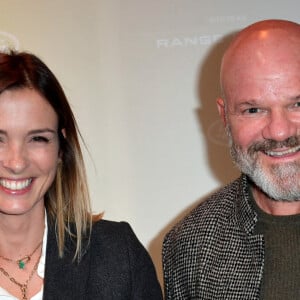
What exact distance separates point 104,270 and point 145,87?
116cm

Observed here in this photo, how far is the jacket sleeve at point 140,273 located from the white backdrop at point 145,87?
0.89 meters

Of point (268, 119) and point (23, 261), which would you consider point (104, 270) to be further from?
point (268, 119)

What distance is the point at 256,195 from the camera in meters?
2.28

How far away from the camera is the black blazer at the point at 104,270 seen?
213cm

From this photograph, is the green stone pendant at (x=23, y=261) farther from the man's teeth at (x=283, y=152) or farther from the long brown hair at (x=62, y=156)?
the man's teeth at (x=283, y=152)

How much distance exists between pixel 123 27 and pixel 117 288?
1383 millimetres

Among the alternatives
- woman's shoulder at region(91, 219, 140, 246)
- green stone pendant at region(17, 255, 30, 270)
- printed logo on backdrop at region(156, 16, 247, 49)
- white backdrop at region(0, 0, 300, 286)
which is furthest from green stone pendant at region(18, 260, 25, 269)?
printed logo on backdrop at region(156, 16, 247, 49)

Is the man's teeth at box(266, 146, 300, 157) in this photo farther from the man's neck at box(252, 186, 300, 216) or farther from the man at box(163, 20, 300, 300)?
the man's neck at box(252, 186, 300, 216)

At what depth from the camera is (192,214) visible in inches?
94.9

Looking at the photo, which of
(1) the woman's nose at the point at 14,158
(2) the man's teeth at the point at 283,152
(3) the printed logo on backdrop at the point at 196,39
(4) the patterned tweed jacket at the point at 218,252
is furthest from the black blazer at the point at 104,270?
(3) the printed logo on backdrop at the point at 196,39

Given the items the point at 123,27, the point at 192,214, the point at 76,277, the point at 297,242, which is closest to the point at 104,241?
the point at 76,277

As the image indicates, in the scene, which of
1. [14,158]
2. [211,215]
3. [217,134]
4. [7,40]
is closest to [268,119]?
[211,215]

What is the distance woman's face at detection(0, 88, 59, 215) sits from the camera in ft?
6.68

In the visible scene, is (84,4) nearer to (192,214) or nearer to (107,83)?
(107,83)
